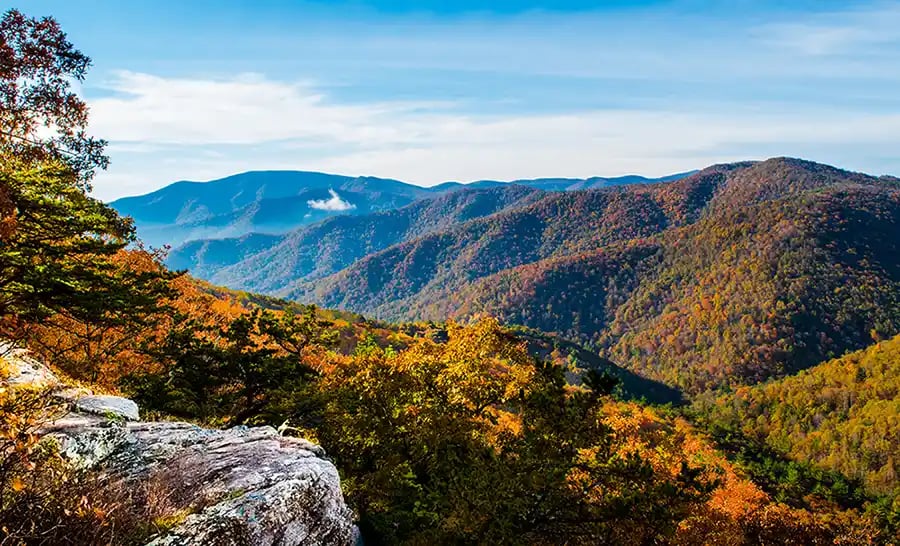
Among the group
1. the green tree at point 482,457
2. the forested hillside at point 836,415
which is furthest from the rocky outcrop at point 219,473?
the forested hillside at point 836,415


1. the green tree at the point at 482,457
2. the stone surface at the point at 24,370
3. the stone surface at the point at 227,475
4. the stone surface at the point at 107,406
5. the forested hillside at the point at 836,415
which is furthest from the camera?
the forested hillside at the point at 836,415

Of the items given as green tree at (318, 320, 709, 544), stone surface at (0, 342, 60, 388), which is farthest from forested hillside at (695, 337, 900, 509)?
stone surface at (0, 342, 60, 388)

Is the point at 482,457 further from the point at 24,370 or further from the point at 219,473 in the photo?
the point at 24,370

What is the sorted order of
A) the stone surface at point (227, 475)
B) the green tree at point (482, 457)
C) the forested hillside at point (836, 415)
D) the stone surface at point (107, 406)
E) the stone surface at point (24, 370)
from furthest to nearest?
the forested hillside at point (836, 415) → the green tree at point (482, 457) → the stone surface at point (107, 406) → the stone surface at point (24, 370) → the stone surface at point (227, 475)

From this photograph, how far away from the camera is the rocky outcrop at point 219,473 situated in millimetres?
6703

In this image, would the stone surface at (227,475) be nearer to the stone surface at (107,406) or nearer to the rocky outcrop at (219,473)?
the rocky outcrop at (219,473)

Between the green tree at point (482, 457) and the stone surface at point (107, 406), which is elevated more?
the stone surface at point (107, 406)

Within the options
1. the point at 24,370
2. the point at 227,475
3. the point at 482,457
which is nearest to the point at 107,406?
the point at 24,370

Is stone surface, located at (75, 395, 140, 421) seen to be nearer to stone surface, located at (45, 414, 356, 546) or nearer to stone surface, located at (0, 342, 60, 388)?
stone surface, located at (45, 414, 356, 546)

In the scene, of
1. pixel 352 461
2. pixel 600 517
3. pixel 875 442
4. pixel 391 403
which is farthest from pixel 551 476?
pixel 875 442

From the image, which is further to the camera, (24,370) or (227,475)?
(24,370)

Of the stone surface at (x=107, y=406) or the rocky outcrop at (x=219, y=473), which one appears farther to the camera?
the stone surface at (x=107, y=406)

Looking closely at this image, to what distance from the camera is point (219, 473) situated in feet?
25.4

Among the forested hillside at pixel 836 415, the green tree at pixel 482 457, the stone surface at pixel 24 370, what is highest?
the stone surface at pixel 24 370
